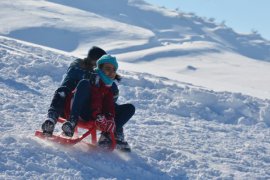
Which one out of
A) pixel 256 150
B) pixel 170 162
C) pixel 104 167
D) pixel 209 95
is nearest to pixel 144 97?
pixel 209 95

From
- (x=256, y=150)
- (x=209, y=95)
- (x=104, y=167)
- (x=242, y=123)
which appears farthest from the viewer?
(x=209, y=95)

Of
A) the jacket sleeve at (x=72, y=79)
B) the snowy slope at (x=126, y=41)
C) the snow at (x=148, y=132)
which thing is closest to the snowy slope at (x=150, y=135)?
the snow at (x=148, y=132)

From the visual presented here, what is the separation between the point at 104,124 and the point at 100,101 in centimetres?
21

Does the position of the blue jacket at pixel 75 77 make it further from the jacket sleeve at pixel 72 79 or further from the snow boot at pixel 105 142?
the snow boot at pixel 105 142

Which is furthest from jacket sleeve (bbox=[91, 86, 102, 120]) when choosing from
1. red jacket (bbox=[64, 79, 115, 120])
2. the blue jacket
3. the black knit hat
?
the black knit hat

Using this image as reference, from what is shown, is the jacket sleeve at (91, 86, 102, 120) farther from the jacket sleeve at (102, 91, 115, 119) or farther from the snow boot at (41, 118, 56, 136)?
the snow boot at (41, 118, 56, 136)

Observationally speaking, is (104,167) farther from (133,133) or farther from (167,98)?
(167,98)

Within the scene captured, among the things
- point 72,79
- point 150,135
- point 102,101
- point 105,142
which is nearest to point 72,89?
point 72,79

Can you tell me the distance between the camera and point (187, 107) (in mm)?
11047

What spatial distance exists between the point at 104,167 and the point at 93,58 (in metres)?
1.11

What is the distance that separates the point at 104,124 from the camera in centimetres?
519

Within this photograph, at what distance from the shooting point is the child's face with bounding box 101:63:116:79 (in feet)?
17.1

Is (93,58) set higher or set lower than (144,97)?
higher

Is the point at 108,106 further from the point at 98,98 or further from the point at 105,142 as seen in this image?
the point at 105,142
